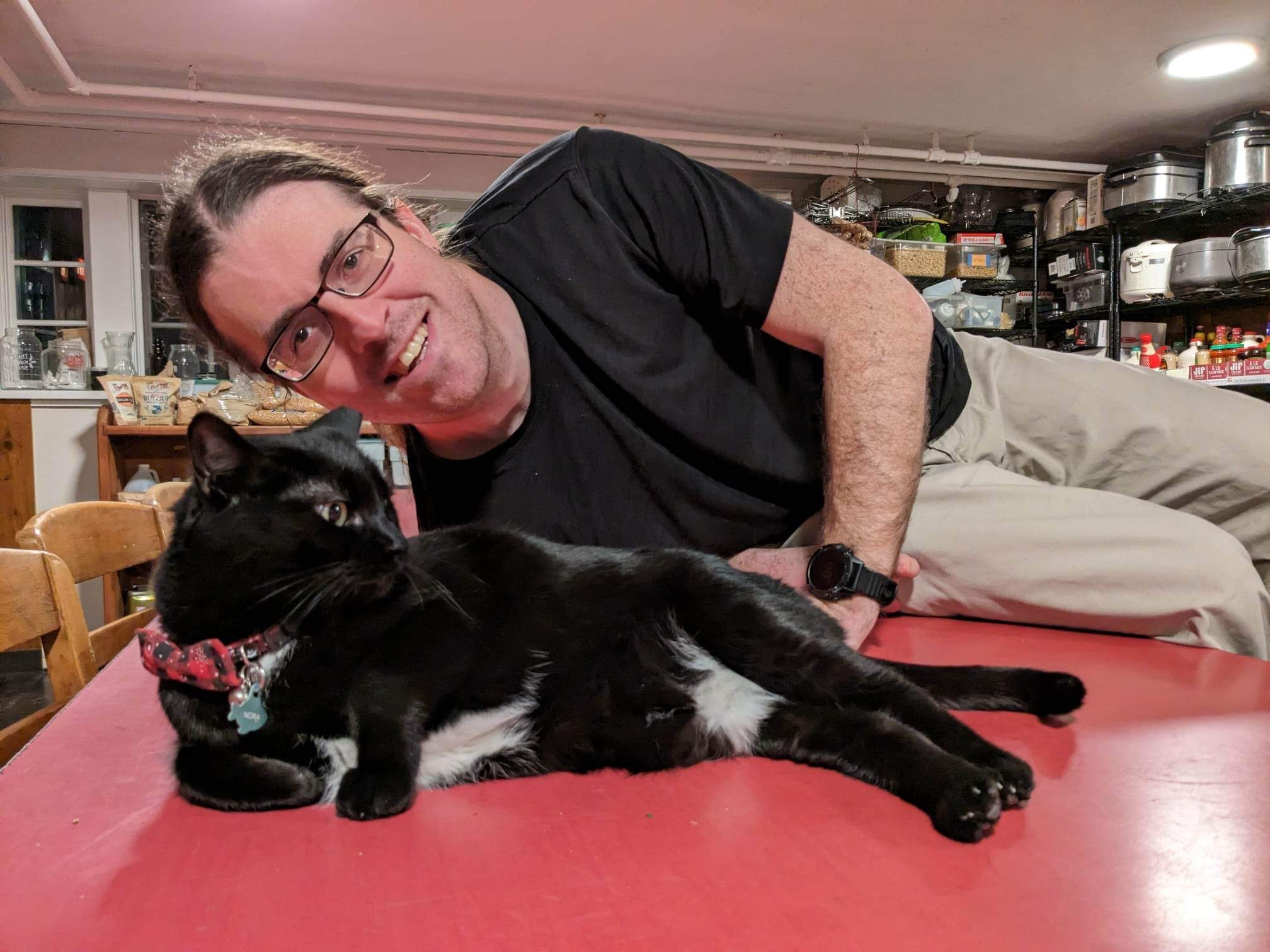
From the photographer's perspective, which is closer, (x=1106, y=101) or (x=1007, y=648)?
(x=1007, y=648)

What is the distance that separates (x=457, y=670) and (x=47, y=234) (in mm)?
4293

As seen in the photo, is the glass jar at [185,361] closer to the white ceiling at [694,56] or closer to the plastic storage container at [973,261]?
the white ceiling at [694,56]

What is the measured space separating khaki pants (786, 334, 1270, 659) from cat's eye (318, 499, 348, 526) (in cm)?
69

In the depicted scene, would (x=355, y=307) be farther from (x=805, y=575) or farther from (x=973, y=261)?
(x=973, y=261)

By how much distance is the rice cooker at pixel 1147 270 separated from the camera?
13.2 ft

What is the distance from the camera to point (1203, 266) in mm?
3770

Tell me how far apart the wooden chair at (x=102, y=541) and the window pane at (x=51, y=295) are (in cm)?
276

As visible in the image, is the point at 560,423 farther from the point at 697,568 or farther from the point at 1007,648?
the point at 1007,648

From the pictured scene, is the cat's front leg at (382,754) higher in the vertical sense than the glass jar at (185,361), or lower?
lower

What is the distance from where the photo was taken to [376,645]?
2.11ft

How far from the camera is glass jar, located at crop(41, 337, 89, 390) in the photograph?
11.7ft

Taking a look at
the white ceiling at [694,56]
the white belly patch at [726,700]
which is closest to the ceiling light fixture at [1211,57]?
the white ceiling at [694,56]

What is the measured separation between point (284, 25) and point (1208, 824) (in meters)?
3.37

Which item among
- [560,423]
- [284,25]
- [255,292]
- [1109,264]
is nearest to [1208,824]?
[560,423]
